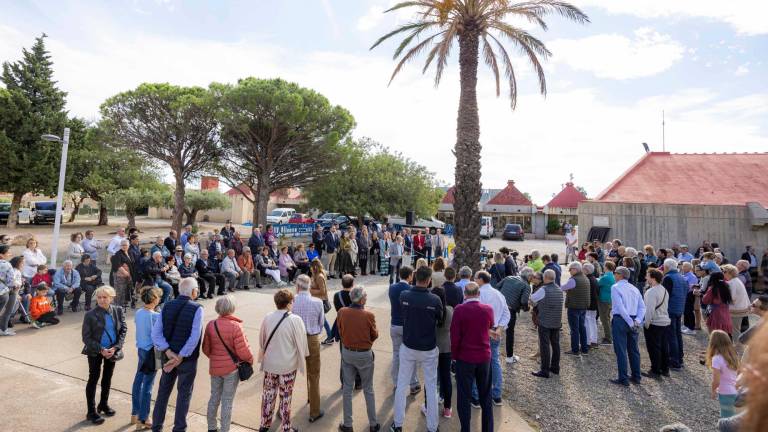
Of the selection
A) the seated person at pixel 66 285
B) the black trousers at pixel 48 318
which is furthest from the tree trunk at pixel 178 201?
the black trousers at pixel 48 318

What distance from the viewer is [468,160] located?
1105 centimetres

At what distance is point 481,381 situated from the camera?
4527 mm

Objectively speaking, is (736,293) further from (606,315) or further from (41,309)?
(41,309)

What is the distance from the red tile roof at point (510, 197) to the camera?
126ft

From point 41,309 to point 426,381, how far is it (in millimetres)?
7950

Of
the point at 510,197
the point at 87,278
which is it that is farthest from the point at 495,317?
the point at 510,197

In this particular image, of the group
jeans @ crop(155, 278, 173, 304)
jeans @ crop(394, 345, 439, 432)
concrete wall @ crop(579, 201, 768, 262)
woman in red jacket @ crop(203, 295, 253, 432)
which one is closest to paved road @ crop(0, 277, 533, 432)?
jeans @ crop(394, 345, 439, 432)

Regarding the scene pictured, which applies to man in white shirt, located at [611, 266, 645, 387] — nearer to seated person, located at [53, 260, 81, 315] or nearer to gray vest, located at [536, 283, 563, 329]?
gray vest, located at [536, 283, 563, 329]

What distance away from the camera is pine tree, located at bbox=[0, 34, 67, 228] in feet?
83.5

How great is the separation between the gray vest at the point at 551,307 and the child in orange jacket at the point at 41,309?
937 centimetres

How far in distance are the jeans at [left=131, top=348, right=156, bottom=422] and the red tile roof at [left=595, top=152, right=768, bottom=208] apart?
64.0ft

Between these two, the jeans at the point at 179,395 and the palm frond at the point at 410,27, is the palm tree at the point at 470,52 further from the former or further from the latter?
the jeans at the point at 179,395

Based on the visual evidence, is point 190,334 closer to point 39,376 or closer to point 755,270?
point 39,376

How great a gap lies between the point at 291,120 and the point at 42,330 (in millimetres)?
15200
